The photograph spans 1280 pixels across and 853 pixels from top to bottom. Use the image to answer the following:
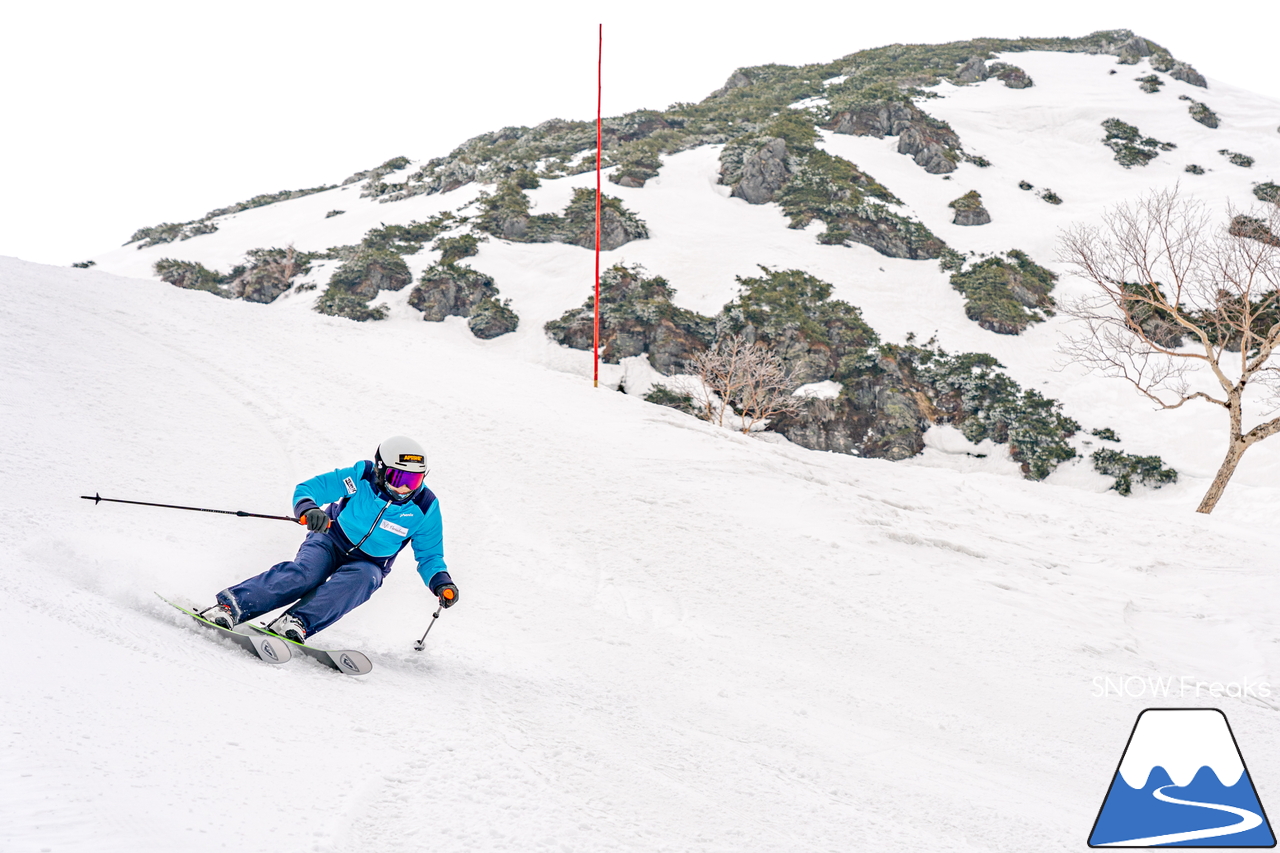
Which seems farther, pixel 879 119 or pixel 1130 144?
pixel 879 119

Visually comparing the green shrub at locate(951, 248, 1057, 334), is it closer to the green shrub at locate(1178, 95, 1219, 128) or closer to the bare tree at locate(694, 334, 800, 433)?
the bare tree at locate(694, 334, 800, 433)

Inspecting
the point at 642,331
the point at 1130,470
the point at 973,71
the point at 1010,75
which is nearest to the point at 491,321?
the point at 642,331

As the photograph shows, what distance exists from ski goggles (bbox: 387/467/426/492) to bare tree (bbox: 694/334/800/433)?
16.9 m

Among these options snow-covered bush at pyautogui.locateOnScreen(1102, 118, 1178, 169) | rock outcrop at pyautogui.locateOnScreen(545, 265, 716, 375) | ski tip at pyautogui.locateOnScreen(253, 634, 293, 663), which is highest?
snow-covered bush at pyautogui.locateOnScreen(1102, 118, 1178, 169)

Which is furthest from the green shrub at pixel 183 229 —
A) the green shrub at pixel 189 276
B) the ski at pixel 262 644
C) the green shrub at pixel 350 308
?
the ski at pixel 262 644

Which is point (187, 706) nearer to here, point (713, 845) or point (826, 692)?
point (713, 845)

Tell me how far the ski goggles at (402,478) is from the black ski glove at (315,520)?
0.45 meters

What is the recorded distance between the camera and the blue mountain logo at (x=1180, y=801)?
3016 millimetres

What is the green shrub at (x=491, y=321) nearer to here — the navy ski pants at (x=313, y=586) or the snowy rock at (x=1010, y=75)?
the navy ski pants at (x=313, y=586)

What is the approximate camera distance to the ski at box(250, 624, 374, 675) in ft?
11.6

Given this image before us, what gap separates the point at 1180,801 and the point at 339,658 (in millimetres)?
4276

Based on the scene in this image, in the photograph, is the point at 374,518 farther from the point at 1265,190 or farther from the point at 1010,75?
the point at 1010,75

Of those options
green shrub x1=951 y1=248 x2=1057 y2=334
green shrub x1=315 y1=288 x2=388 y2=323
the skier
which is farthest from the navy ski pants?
green shrub x1=951 y1=248 x2=1057 y2=334

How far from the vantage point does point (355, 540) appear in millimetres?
4344
